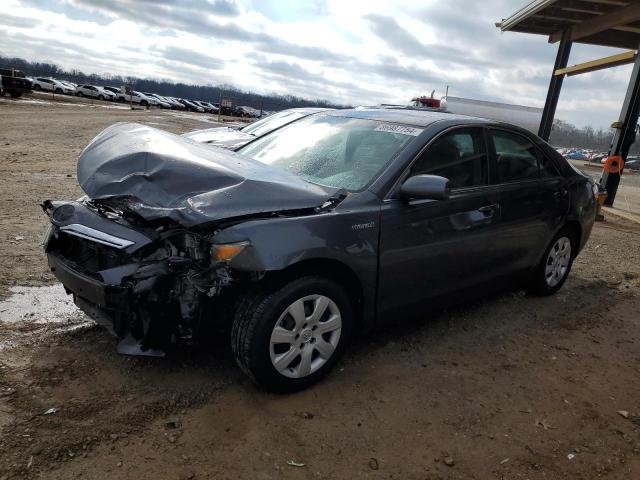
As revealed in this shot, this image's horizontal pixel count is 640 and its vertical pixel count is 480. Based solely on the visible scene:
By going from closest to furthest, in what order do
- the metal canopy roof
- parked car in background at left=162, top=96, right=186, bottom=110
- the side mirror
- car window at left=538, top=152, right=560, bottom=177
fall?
the side mirror < car window at left=538, top=152, right=560, bottom=177 < the metal canopy roof < parked car in background at left=162, top=96, right=186, bottom=110

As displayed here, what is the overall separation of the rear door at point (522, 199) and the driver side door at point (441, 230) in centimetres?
14

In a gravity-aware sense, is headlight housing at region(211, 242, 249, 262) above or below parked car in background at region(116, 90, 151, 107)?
above

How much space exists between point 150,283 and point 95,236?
498mm

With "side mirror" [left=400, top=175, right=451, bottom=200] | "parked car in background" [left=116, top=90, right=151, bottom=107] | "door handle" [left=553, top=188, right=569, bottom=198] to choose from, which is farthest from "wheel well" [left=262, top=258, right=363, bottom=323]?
"parked car in background" [left=116, top=90, right=151, bottom=107]

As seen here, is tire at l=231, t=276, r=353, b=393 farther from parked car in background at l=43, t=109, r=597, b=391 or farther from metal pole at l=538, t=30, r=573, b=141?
metal pole at l=538, t=30, r=573, b=141

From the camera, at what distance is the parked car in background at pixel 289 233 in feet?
9.14

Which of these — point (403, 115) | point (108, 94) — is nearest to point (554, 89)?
point (403, 115)

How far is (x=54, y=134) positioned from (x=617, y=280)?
15.5m

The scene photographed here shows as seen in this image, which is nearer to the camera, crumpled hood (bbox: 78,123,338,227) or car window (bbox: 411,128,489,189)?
crumpled hood (bbox: 78,123,338,227)

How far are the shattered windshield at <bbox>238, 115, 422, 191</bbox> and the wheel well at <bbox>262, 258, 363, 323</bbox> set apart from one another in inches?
22.1

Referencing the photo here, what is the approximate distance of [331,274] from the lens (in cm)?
312

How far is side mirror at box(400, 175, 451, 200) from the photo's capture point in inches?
127

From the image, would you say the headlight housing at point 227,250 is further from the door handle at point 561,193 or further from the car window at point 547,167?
the door handle at point 561,193

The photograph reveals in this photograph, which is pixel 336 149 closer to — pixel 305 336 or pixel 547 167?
pixel 305 336
